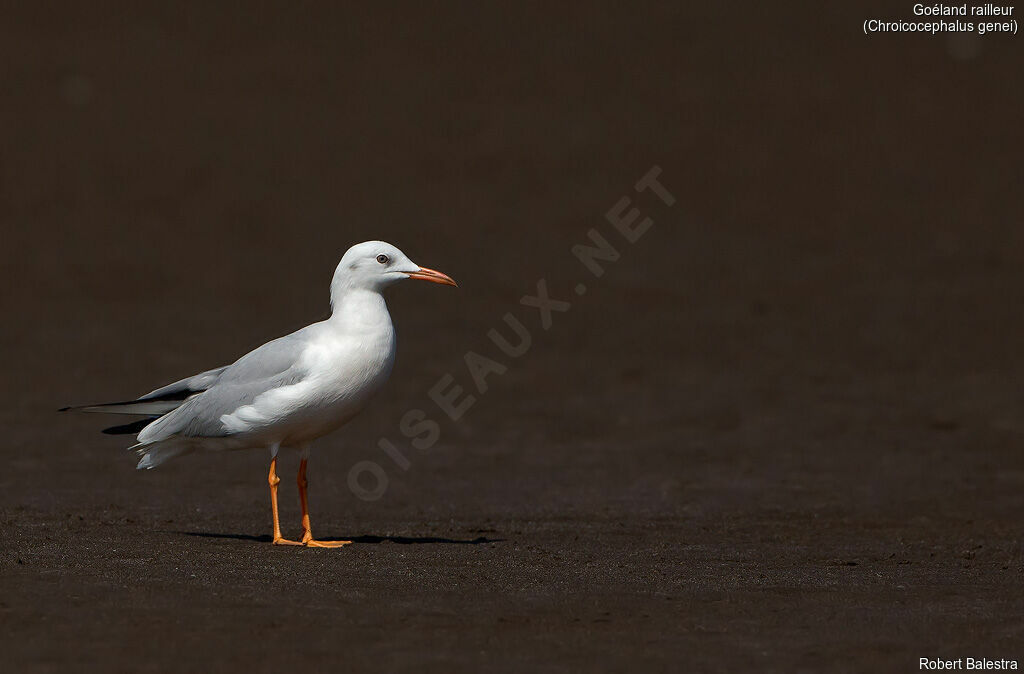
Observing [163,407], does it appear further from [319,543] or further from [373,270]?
[373,270]

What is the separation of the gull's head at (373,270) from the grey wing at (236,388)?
50 cm

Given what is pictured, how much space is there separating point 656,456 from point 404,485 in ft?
9.25

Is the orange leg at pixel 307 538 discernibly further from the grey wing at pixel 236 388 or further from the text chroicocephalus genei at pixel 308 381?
the grey wing at pixel 236 388

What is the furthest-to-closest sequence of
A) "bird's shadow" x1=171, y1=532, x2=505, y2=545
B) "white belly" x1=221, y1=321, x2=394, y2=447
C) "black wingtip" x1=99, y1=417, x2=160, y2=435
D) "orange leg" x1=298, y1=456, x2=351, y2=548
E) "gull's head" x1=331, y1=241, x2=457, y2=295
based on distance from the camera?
"black wingtip" x1=99, y1=417, x2=160, y2=435 < "bird's shadow" x1=171, y1=532, x2=505, y2=545 < "gull's head" x1=331, y1=241, x2=457, y2=295 < "orange leg" x1=298, y1=456, x2=351, y2=548 < "white belly" x1=221, y1=321, x2=394, y2=447

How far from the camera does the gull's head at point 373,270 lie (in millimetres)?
11164

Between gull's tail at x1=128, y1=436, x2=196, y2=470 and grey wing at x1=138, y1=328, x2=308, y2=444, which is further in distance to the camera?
gull's tail at x1=128, y1=436, x2=196, y2=470

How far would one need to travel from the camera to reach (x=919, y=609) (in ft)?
30.0

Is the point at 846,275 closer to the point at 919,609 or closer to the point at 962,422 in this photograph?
the point at 962,422

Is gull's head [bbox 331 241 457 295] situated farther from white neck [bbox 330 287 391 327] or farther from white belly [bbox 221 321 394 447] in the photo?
white belly [bbox 221 321 394 447]

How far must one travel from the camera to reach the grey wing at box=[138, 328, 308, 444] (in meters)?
11.0

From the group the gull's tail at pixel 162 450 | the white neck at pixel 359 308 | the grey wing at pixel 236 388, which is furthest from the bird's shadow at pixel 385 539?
the white neck at pixel 359 308

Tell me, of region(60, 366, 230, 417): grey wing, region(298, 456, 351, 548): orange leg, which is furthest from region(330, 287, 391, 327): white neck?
region(298, 456, 351, 548): orange leg

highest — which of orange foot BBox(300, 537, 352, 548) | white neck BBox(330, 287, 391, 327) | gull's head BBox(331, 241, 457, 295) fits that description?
gull's head BBox(331, 241, 457, 295)

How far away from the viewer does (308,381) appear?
35.7 ft
